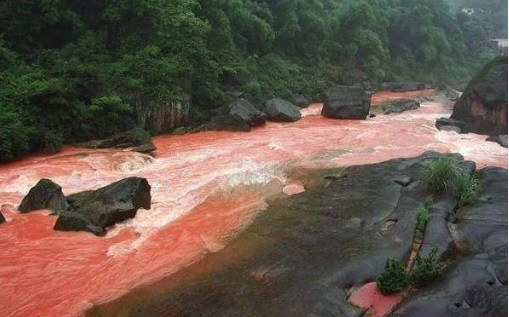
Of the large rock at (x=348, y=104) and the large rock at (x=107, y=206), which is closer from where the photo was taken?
the large rock at (x=107, y=206)

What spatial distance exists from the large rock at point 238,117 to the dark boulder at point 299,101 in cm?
709

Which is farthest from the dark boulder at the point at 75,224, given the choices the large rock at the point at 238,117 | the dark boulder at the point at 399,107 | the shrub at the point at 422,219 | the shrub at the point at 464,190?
the dark boulder at the point at 399,107

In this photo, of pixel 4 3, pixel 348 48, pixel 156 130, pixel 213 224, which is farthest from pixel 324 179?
pixel 348 48

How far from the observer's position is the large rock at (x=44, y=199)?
433 inches

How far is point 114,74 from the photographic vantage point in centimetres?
1995

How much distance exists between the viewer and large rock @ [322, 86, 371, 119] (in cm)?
2297

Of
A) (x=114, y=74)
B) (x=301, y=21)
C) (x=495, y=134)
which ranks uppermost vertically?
(x=301, y=21)

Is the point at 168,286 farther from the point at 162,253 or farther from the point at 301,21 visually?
the point at 301,21

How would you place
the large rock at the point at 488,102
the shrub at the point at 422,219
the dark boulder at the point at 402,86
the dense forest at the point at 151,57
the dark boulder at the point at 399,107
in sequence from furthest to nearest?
the dark boulder at the point at 402,86 → the dark boulder at the point at 399,107 → the large rock at the point at 488,102 → the dense forest at the point at 151,57 → the shrub at the point at 422,219

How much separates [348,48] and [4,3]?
24801 millimetres

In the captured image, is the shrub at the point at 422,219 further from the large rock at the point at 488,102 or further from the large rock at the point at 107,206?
the large rock at the point at 488,102

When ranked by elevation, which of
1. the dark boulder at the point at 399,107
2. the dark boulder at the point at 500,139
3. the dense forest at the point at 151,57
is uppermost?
the dense forest at the point at 151,57

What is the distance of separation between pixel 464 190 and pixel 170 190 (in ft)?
25.9

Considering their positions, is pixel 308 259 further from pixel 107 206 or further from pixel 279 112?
pixel 279 112
